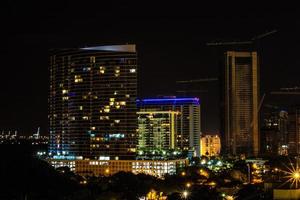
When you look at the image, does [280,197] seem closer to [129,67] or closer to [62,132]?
[129,67]

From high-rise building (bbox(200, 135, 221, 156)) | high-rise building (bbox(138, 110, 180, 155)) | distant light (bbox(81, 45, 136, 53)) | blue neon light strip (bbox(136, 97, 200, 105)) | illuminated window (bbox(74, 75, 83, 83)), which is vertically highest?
distant light (bbox(81, 45, 136, 53))

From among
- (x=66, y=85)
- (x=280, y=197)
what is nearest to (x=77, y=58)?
(x=66, y=85)

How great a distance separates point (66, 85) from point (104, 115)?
4166 mm

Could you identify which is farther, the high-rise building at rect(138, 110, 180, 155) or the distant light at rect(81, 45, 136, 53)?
the high-rise building at rect(138, 110, 180, 155)

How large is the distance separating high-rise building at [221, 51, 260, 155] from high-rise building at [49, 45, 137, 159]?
65.1ft

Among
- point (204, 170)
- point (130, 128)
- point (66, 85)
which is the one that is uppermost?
point (66, 85)

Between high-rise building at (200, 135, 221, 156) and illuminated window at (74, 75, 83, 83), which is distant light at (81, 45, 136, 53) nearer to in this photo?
illuminated window at (74, 75, 83, 83)

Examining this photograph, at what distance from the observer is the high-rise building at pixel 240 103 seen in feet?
189

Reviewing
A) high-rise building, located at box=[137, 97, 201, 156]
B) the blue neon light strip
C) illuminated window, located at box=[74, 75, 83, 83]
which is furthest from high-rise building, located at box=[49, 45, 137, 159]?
the blue neon light strip

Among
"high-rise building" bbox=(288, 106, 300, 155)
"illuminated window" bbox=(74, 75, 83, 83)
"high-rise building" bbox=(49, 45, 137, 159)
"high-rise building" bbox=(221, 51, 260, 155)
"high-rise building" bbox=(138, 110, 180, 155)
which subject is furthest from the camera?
"high-rise building" bbox=(288, 106, 300, 155)

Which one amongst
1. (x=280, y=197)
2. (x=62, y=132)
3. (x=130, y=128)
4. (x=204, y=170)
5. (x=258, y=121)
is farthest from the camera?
(x=258, y=121)

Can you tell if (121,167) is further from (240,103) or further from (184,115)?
(240,103)

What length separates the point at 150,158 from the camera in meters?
40.5

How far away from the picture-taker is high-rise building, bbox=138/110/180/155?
53.2 meters
